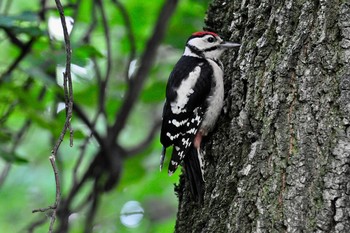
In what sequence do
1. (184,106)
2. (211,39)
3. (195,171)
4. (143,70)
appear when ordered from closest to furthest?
1. (195,171)
2. (184,106)
3. (211,39)
4. (143,70)

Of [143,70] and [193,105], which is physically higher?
[143,70]

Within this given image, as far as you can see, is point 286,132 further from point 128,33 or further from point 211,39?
point 128,33

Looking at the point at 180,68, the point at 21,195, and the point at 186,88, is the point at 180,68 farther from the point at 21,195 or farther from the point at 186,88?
the point at 21,195

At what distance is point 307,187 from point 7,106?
7.56ft

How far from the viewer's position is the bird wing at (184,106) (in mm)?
3217

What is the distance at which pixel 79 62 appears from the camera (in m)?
3.41

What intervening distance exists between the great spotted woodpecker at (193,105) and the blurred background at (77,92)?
0.36 metres

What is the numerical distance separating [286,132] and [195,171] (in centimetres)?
66

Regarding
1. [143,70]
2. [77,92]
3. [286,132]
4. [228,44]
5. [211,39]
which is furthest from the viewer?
[143,70]

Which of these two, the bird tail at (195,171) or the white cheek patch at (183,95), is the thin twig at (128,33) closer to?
the white cheek patch at (183,95)

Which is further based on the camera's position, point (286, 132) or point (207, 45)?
point (207, 45)

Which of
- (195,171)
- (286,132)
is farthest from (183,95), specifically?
(286,132)

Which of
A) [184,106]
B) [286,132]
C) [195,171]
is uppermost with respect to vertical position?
[184,106]

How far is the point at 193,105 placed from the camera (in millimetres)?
3375
